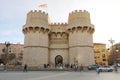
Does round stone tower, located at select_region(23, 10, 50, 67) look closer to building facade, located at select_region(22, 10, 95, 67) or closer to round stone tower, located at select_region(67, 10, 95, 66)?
building facade, located at select_region(22, 10, 95, 67)

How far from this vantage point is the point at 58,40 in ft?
146

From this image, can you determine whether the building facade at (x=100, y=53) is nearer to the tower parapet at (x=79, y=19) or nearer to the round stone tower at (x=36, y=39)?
the tower parapet at (x=79, y=19)

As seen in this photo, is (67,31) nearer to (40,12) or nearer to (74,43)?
(74,43)

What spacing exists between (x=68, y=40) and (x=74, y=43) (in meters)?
3.04

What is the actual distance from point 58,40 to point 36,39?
19.6 feet

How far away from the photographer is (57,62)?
149 feet

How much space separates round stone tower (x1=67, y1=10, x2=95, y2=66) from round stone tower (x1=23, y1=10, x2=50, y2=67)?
229 inches

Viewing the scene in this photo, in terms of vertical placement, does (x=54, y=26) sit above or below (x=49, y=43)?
above

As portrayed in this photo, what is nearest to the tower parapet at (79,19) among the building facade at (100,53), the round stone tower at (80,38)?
the round stone tower at (80,38)

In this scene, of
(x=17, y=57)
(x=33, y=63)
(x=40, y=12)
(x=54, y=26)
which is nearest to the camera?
(x=33, y=63)

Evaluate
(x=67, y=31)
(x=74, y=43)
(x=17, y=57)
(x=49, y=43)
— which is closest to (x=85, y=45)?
(x=74, y=43)

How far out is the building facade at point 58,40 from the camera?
40.5 metres

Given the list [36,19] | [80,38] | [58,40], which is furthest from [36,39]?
[80,38]

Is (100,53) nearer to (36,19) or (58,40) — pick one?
(58,40)
